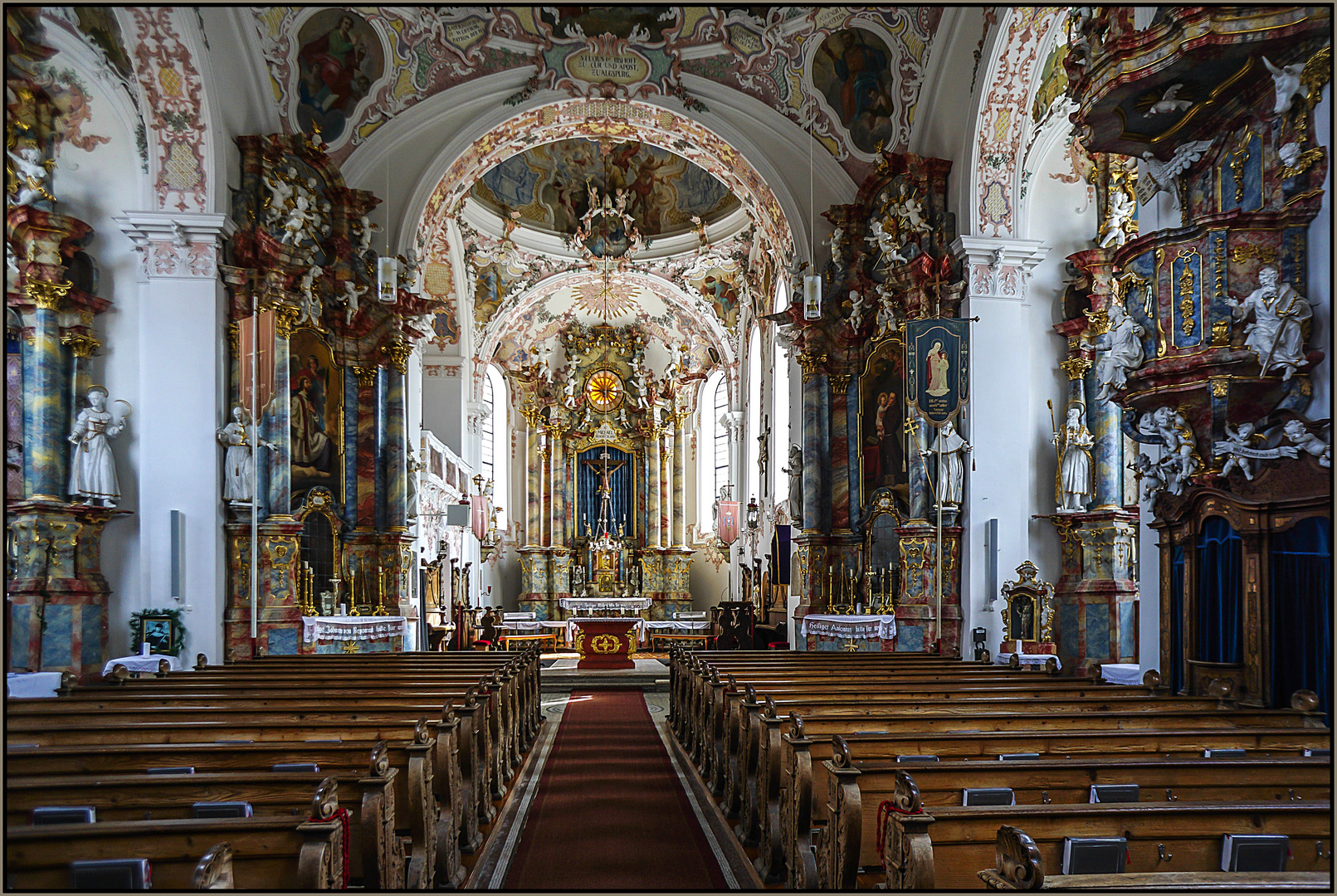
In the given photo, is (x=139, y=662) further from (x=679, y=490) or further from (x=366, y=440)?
(x=679, y=490)

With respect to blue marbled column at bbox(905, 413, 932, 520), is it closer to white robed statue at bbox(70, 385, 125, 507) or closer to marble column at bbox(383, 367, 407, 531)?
marble column at bbox(383, 367, 407, 531)

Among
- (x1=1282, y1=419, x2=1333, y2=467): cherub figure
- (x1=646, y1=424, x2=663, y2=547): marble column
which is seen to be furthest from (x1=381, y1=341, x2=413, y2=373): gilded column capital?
(x1=646, y1=424, x2=663, y2=547): marble column

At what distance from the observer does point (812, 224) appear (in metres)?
15.5

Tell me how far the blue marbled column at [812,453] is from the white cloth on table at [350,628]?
21.2 ft

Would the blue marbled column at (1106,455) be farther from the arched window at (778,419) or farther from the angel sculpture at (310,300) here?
the angel sculpture at (310,300)

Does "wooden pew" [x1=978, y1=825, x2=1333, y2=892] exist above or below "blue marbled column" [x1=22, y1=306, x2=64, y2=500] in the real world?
below

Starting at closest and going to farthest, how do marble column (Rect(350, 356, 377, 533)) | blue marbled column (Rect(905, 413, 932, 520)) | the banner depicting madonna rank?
the banner depicting madonna, blue marbled column (Rect(905, 413, 932, 520)), marble column (Rect(350, 356, 377, 533))

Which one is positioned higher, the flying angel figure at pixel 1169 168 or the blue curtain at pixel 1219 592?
the flying angel figure at pixel 1169 168

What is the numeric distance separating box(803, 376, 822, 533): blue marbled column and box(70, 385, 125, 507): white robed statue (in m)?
9.60

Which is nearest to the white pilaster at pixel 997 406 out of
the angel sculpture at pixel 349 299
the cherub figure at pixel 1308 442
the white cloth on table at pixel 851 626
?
the white cloth on table at pixel 851 626

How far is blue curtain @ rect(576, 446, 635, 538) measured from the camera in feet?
91.6

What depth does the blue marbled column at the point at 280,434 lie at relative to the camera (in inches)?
485

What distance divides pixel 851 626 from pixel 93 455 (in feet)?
31.0

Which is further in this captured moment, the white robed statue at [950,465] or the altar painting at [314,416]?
the altar painting at [314,416]
